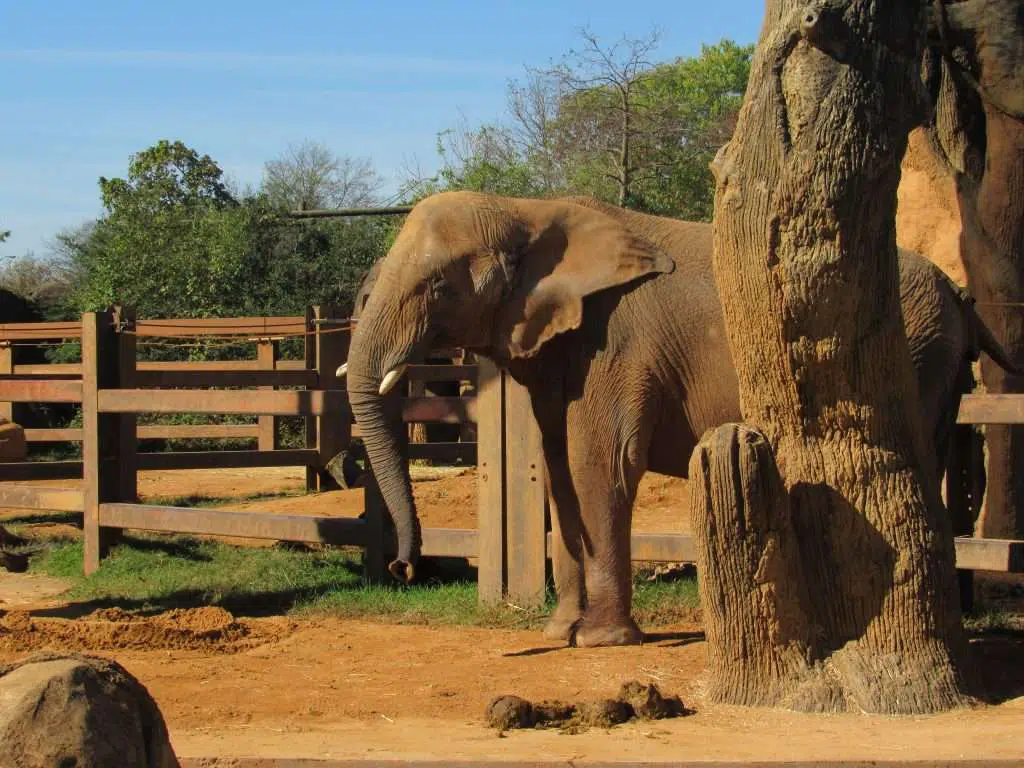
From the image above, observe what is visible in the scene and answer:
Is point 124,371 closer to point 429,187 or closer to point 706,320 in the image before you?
point 706,320

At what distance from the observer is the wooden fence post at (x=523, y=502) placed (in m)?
8.55

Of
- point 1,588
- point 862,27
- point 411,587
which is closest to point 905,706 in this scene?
point 862,27

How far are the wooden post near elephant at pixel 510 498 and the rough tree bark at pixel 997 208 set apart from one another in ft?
10.2

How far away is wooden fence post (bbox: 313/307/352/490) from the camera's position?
1381 cm

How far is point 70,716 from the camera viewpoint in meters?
3.43

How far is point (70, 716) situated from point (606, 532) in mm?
4200

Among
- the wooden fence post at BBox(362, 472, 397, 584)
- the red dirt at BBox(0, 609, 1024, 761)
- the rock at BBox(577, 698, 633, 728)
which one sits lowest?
the red dirt at BBox(0, 609, 1024, 761)

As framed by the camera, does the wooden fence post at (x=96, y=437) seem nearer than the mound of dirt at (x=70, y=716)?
No

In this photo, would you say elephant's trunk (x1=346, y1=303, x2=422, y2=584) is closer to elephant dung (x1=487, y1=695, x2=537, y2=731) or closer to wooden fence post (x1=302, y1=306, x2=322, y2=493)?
elephant dung (x1=487, y1=695, x2=537, y2=731)

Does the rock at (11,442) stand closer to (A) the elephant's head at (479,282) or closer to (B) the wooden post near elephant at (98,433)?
(B) the wooden post near elephant at (98,433)

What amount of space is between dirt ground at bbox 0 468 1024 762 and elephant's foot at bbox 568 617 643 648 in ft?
0.29

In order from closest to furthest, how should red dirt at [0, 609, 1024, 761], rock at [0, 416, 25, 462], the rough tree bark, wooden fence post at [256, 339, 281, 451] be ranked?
red dirt at [0, 609, 1024, 761]
the rough tree bark
rock at [0, 416, 25, 462]
wooden fence post at [256, 339, 281, 451]

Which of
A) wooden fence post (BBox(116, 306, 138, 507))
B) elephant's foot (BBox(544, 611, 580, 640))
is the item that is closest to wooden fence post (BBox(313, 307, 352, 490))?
wooden fence post (BBox(116, 306, 138, 507))

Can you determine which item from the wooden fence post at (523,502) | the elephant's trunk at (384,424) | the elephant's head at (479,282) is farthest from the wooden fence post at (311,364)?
the elephant's head at (479,282)
